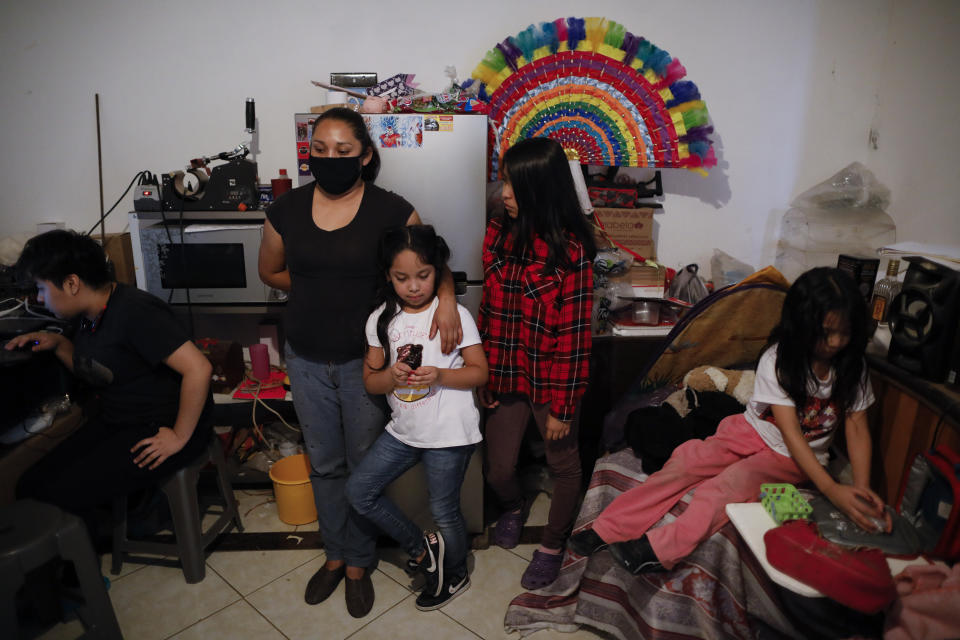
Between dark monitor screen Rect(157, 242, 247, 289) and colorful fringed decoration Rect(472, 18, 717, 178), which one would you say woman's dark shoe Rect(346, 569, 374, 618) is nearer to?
dark monitor screen Rect(157, 242, 247, 289)

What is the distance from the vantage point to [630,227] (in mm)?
2678

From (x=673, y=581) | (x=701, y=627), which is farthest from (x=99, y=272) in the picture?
(x=701, y=627)

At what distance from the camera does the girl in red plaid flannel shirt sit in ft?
5.69

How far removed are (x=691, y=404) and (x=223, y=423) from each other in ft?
7.57

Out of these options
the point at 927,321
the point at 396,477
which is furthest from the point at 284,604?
the point at 927,321

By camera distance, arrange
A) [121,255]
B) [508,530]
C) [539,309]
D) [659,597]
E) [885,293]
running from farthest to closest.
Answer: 1. [121,255]
2. [508,530]
3. [885,293]
4. [539,309]
5. [659,597]

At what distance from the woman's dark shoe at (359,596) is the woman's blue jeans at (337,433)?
0.06 meters

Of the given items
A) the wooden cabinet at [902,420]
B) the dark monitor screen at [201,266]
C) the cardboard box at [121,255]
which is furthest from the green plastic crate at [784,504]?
the cardboard box at [121,255]

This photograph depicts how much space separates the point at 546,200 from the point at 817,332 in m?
0.83

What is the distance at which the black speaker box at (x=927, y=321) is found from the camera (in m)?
1.54

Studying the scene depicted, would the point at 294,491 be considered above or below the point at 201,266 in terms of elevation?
below

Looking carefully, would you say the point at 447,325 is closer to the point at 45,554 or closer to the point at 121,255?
the point at 45,554

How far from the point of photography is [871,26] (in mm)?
2678

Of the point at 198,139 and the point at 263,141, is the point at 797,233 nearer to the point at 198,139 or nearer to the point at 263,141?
the point at 263,141
